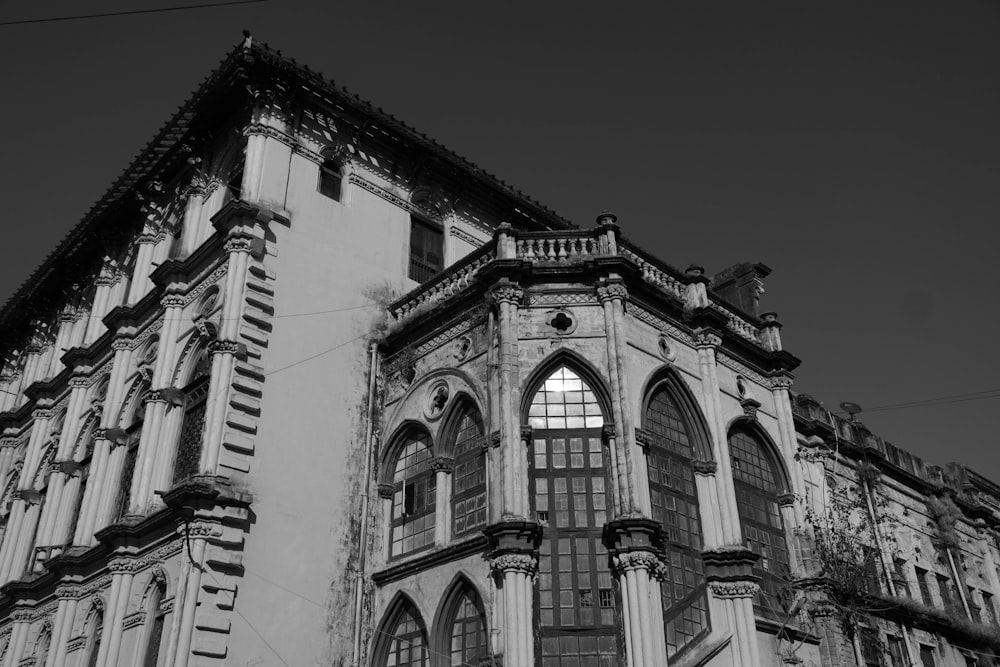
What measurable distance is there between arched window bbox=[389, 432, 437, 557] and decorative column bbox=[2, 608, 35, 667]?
12.0 m

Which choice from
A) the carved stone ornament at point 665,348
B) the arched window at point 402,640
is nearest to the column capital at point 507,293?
the carved stone ornament at point 665,348

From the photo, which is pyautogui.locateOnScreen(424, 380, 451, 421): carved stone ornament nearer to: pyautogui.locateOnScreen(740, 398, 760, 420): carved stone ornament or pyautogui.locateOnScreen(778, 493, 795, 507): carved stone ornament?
pyautogui.locateOnScreen(740, 398, 760, 420): carved stone ornament

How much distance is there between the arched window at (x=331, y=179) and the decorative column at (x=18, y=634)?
1471cm

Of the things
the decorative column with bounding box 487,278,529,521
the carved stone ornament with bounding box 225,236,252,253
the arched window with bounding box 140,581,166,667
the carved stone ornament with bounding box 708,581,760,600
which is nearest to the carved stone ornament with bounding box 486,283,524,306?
the decorative column with bounding box 487,278,529,521

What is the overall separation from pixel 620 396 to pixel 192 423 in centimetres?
1050

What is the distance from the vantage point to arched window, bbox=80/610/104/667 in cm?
2159

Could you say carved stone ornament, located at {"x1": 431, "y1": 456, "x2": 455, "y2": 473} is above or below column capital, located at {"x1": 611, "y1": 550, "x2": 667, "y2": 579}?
above

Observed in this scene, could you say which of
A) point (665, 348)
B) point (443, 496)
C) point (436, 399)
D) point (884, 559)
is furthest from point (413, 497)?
point (884, 559)

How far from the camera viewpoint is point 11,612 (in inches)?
1004

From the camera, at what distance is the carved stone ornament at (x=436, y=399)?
21.0 meters

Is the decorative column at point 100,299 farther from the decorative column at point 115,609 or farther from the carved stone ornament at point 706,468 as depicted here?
the carved stone ornament at point 706,468


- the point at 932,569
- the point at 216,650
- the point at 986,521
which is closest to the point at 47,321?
the point at 216,650

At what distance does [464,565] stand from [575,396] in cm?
432

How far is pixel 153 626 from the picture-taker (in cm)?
1958
